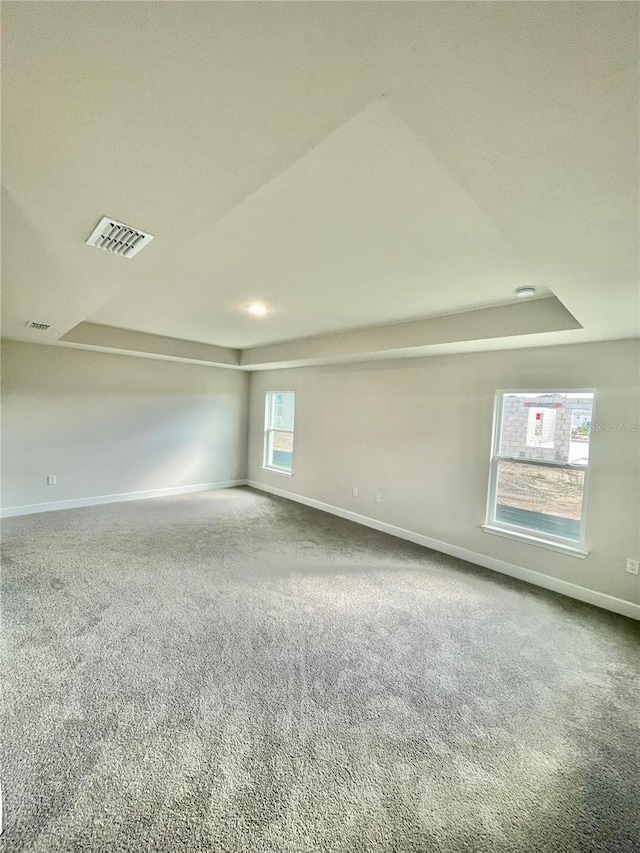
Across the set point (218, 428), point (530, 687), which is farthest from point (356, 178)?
A: point (218, 428)

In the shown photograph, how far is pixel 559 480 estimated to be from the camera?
3.38 meters

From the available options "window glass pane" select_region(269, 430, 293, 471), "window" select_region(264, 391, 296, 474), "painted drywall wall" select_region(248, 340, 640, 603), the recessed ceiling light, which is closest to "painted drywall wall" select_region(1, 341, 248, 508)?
"window" select_region(264, 391, 296, 474)

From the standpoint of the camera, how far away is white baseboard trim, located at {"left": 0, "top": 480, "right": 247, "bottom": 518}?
4.71m

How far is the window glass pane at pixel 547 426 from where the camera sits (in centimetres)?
326

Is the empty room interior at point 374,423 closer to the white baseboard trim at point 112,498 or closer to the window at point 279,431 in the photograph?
the white baseboard trim at point 112,498

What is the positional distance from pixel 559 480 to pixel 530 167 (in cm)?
309

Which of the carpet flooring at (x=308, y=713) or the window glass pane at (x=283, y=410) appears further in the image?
the window glass pane at (x=283, y=410)

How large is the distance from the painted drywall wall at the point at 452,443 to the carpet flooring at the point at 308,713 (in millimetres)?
541

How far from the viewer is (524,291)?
275 centimetres

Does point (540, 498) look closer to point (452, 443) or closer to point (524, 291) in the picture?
point (452, 443)

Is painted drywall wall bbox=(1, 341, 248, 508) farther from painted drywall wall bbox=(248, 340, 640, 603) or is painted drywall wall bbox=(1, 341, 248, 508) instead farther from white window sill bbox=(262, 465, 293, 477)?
painted drywall wall bbox=(248, 340, 640, 603)

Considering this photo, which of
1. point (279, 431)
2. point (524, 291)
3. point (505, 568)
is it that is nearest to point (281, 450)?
point (279, 431)

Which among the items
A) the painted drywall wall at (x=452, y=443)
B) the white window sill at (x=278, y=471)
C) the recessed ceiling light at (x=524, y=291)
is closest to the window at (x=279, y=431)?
the white window sill at (x=278, y=471)

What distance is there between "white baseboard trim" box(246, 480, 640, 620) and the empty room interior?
2 centimetres
